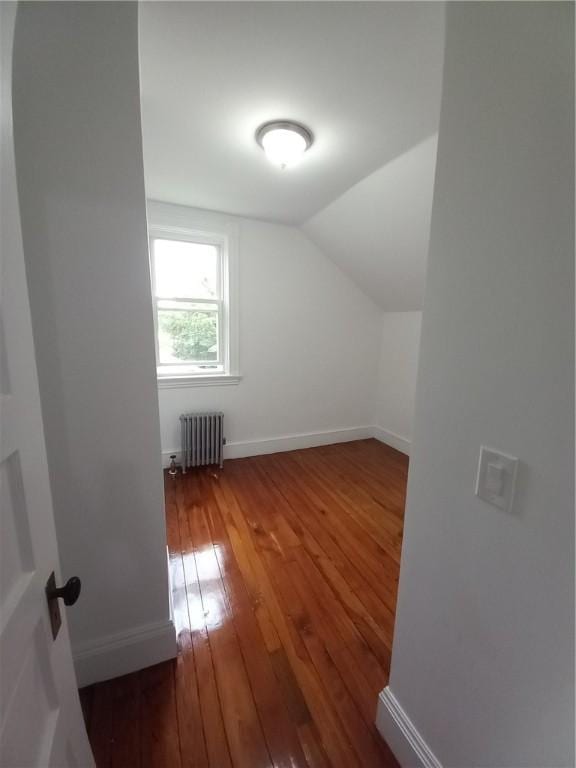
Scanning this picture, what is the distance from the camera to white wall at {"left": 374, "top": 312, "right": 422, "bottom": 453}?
3404 millimetres

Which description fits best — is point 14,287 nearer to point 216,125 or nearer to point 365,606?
point 216,125

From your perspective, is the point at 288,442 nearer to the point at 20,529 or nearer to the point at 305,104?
the point at 305,104

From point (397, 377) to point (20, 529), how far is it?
3.62 metres

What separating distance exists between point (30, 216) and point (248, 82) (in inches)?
44.6

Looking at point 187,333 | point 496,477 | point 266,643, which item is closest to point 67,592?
point 496,477

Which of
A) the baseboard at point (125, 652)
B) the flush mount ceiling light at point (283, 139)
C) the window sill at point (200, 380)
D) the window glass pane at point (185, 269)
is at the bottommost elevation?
the baseboard at point (125, 652)

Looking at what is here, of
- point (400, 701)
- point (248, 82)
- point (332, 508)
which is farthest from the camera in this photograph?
point (332, 508)

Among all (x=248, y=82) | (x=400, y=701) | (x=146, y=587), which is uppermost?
(x=248, y=82)

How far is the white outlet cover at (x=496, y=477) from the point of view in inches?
25.4

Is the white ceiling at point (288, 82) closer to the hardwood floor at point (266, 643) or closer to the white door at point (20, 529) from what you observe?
the white door at point (20, 529)

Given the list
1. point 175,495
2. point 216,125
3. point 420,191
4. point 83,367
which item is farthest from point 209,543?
point 420,191

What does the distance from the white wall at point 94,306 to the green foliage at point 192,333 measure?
1.97m

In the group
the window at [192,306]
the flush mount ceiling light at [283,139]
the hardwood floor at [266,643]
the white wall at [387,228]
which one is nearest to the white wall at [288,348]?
the window at [192,306]

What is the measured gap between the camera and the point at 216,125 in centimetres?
162
